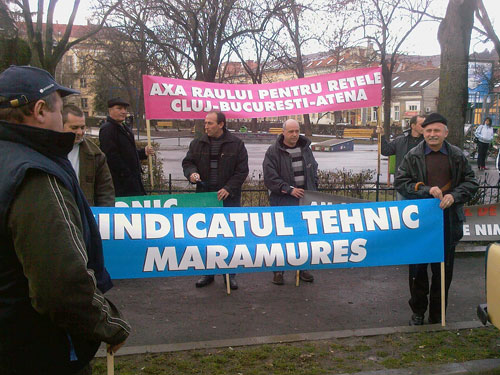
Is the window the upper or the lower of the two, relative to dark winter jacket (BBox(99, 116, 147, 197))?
upper

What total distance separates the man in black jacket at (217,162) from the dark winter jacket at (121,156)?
63 centimetres

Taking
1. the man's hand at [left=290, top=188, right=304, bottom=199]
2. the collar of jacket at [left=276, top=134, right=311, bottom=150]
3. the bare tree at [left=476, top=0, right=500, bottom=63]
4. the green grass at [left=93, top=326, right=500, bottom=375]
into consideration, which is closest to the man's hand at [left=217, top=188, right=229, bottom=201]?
the man's hand at [left=290, top=188, right=304, bottom=199]

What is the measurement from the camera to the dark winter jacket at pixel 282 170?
5.81 metres

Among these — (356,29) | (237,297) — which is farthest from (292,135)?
(356,29)

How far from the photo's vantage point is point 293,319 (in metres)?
4.79

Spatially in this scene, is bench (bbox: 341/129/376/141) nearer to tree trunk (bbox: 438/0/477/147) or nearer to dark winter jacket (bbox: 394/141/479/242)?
tree trunk (bbox: 438/0/477/147)

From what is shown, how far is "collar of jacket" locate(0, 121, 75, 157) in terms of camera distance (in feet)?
5.65

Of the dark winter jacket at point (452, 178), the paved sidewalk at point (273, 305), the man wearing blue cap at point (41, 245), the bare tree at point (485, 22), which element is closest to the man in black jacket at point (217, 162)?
the paved sidewalk at point (273, 305)

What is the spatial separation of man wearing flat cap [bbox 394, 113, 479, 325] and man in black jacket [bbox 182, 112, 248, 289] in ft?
6.27

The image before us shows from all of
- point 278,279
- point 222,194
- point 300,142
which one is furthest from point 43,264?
point 300,142

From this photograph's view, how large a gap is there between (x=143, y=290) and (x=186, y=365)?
1.97 metres

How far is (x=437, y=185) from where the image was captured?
4.64 metres

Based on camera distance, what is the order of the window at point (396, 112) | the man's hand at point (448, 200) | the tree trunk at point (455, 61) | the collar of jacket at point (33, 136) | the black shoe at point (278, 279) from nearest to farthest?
the collar of jacket at point (33, 136)
the man's hand at point (448, 200)
the black shoe at point (278, 279)
the tree trunk at point (455, 61)
the window at point (396, 112)

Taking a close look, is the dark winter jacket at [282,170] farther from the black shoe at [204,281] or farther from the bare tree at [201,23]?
the bare tree at [201,23]
